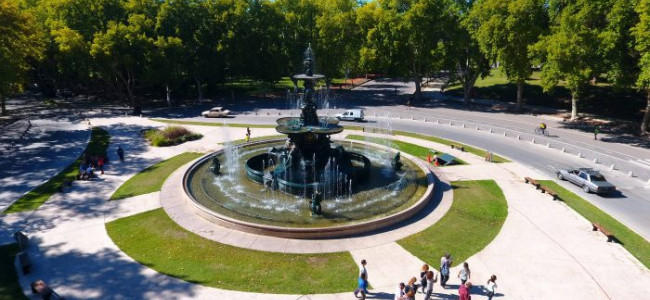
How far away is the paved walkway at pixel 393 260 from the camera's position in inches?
553

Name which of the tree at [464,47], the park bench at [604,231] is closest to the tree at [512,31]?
the tree at [464,47]

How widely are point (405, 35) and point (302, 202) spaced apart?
4006 centimetres

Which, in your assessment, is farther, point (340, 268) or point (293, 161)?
point (293, 161)

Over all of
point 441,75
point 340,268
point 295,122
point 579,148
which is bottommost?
point 340,268

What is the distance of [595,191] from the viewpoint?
23609mm

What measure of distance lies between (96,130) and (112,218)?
24746mm

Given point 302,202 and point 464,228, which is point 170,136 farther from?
point 464,228

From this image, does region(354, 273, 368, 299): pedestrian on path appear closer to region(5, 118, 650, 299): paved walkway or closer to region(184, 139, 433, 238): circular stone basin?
region(5, 118, 650, 299): paved walkway

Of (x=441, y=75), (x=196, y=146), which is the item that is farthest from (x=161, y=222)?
(x=441, y=75)

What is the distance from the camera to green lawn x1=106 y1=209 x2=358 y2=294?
47.1 ft

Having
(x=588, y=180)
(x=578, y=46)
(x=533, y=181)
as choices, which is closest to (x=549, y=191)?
(x=533, y=181)

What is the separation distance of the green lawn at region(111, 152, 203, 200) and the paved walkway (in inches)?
42.2

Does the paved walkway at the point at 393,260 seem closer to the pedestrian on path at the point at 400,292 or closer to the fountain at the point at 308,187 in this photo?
the pedestrian on path at the point at 400,292

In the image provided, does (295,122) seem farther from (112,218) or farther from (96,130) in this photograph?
(96,130)
